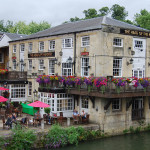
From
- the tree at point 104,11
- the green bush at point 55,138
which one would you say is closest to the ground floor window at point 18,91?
the green bush at point 55,138

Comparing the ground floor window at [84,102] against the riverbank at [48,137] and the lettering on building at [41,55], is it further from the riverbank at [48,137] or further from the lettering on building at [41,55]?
the lettering on building at [41,55]

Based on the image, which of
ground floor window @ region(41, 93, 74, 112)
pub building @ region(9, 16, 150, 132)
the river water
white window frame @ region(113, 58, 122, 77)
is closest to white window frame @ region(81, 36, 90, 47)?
pub building @ region(9, 16, 150, 132)

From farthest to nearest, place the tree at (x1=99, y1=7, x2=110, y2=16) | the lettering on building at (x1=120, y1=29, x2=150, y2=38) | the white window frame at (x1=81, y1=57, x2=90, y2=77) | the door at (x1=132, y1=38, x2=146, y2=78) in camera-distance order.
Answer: the tree at (x1=99, y1=7, x2=110, y2=16) < the door at (x1=132, y1=38, x2=146, y2=78) < the lettering on building at (x1=120, y1=29, x2=150, y2=38) < the white window frame at (x1=81, y1=57, x2=90, y2=77)

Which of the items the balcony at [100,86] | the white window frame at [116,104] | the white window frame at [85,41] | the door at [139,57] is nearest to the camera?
the balcony at [100,86]

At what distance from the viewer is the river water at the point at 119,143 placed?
1806cm

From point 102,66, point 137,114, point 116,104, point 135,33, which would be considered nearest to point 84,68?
point 102,66

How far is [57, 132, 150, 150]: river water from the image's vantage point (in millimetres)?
18062

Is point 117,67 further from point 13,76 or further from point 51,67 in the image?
point 13,76

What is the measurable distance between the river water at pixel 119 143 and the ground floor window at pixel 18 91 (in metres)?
12.4

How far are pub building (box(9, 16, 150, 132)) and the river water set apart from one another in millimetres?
1195

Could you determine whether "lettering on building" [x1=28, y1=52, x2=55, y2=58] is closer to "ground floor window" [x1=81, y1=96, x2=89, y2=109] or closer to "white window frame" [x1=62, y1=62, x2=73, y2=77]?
"white window frame" [x1=62, y1=62, x2=73, y2=77]

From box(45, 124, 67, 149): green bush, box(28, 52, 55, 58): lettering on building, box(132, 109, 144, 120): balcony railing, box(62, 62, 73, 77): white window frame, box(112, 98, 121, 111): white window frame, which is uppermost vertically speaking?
box(28, 52, 55, 58): lettering on building

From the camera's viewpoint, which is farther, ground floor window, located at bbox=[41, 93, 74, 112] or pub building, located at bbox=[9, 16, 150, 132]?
ground floor window, located at bbox=[41, 93, 74, 112]

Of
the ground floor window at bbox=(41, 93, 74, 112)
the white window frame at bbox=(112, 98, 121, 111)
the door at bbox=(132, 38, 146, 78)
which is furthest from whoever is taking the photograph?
the door at bbox=(132, 38, 146, 78)
